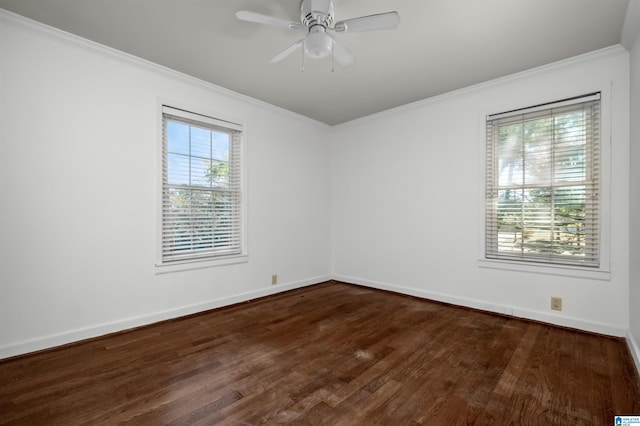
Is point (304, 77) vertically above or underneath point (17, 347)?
above

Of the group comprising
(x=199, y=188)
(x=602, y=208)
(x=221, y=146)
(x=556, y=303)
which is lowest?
(x=556, y=303)

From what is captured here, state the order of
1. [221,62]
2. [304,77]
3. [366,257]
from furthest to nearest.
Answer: [366,257]
[304,77]
[221,62]

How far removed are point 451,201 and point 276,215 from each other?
238 centimetres

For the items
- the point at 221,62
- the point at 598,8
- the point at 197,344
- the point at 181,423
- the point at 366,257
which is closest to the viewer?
the point at 181,423

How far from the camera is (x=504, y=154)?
337 cm

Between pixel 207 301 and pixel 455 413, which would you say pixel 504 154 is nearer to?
pixel 455 413

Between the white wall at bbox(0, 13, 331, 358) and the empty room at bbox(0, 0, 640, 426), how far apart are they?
→ 17mm

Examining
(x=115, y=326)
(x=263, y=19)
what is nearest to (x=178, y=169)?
(x=115, y=326)

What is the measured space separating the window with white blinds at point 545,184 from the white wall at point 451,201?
0.13m

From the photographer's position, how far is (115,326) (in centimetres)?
281

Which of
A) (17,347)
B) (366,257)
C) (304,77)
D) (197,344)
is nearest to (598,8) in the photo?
(304,77)

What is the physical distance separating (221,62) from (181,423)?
304cm

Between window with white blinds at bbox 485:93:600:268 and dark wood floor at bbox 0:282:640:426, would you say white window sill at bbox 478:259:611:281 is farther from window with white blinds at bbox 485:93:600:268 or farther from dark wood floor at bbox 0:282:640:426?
dark wood floor at bbox 0:282:640:426

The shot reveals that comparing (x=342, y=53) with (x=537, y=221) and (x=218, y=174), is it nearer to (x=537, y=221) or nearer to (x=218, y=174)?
(x=218, y=174)
